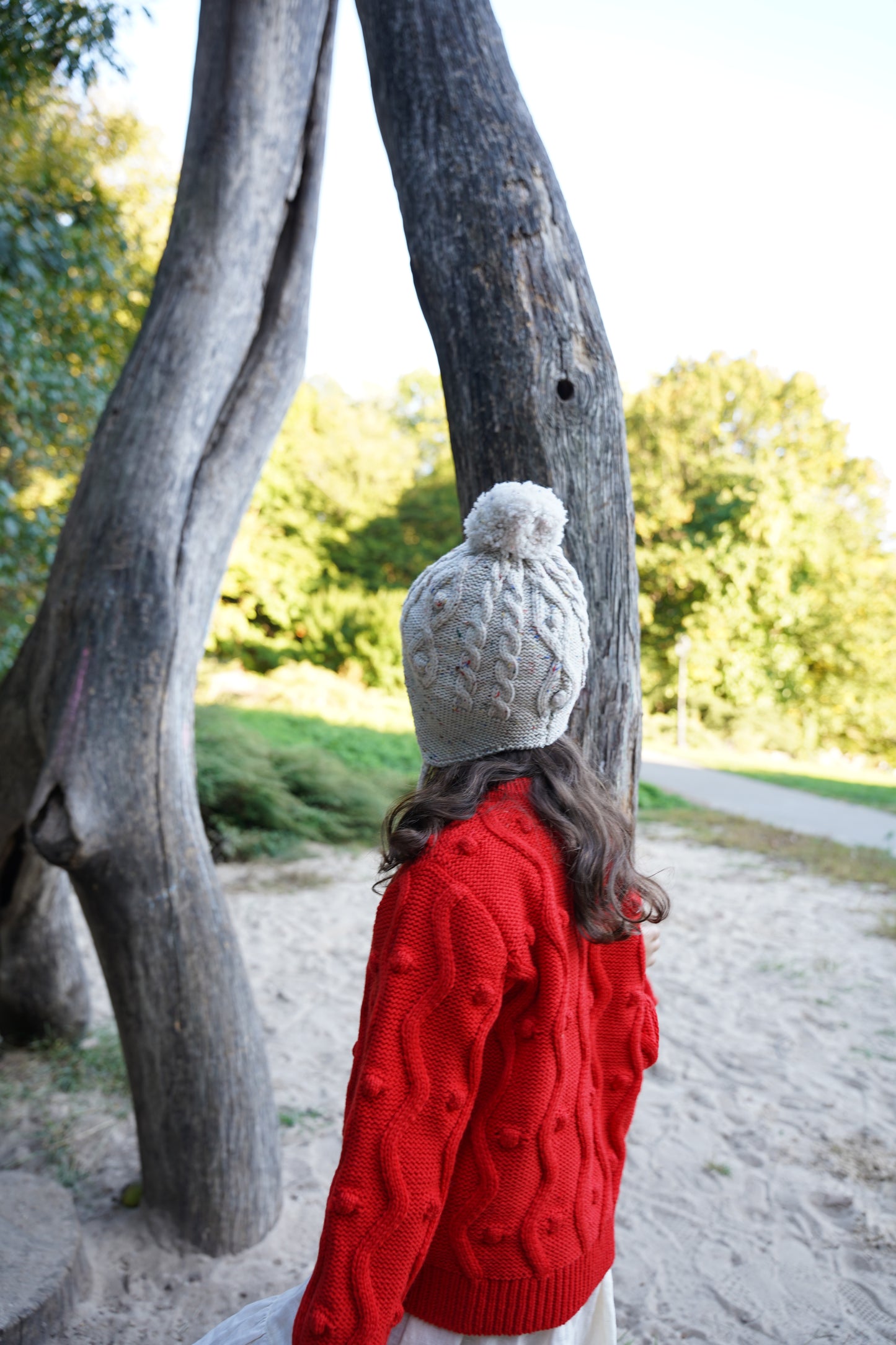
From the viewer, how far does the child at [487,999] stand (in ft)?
3.73

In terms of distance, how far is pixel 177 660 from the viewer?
9.35 ft

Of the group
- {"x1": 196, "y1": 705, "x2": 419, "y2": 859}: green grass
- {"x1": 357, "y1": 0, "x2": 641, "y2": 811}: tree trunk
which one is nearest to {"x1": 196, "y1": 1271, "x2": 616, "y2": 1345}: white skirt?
{"x1": 357, "y1": 0, "x2": 641, "y2": 811}: tree trunk

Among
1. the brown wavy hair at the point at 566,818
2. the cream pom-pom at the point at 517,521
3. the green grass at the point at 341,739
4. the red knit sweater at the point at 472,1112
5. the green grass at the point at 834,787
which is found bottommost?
the green grass at the point at 834,787

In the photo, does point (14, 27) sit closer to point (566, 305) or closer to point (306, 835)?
point (566, 305)

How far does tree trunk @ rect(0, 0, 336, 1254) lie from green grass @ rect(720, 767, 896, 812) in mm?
11821

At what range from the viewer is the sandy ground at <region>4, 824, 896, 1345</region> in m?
2.58

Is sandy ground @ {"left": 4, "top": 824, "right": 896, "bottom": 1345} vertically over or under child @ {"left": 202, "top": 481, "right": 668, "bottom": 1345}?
under

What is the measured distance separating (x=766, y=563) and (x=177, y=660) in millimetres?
23154

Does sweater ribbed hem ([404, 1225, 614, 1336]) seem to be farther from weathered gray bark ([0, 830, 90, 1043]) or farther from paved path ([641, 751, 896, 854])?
paved path ([641, 751, 896, 854])

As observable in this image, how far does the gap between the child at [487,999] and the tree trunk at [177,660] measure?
1487 mm

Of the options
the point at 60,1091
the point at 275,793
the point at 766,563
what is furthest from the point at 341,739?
the point at 766,563

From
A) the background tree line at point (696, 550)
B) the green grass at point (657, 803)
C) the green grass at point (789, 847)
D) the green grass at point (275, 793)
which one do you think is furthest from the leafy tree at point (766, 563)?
the green grass at point (275, 793)

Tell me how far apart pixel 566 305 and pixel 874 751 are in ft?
81.8

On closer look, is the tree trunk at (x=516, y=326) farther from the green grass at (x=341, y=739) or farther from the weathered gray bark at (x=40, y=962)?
the green grass at (x=341, y=739)
